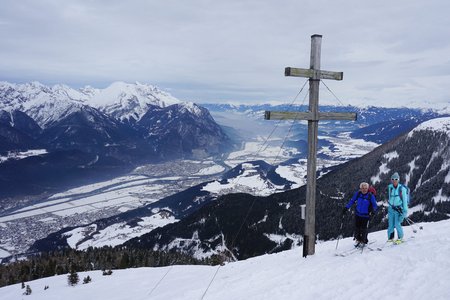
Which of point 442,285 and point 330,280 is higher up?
point 442,285

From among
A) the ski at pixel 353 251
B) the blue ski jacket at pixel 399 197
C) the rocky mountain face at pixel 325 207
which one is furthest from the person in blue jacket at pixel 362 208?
the rocky mountain face at pixel 325 207

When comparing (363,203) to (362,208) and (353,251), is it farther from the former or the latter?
(353,251)

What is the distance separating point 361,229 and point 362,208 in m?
0.86

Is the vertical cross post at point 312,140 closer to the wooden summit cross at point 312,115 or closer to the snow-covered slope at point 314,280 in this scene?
the wooden summit cross at point 312,115

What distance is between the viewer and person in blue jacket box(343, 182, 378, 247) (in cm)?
1296

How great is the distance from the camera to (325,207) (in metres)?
124

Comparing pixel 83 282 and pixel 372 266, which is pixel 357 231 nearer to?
pixel 372 266

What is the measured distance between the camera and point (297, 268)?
12.9m

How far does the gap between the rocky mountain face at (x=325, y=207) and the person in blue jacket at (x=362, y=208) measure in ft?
285

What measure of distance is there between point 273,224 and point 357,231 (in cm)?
11212

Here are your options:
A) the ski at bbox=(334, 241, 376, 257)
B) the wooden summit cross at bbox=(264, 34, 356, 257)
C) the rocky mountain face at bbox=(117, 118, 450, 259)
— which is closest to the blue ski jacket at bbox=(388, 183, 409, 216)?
the ski at bbox=(334, 241, 376, 257)

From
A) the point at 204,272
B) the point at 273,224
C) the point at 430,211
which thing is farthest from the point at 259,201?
the point at 204,272

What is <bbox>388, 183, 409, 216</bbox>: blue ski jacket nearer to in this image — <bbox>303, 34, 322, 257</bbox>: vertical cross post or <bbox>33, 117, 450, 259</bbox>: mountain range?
<bbox>303, 34, 322, 257</bbox>: vertical cross post

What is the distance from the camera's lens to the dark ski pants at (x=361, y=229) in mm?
13281
